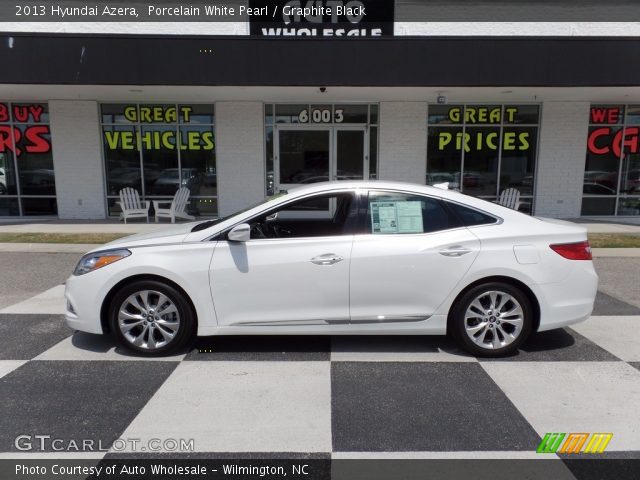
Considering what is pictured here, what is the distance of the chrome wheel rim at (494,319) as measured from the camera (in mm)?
4309

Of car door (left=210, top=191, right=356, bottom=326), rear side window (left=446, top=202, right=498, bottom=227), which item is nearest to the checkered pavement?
car door (left=210, top=191, right=356, bottom=326)

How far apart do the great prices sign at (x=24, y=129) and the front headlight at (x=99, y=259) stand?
35.6 feet

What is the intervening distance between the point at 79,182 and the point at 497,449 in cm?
1341

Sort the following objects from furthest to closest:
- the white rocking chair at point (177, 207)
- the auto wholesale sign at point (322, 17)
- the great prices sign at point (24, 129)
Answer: the great prices sign at point (24, 129)
the white rocking chair at point (177, 207)
the auto wholesale sign at point (322, 17)

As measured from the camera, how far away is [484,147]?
13.6m

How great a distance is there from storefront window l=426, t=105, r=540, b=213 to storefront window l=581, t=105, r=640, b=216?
1.66m

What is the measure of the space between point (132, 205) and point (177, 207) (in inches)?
54.4

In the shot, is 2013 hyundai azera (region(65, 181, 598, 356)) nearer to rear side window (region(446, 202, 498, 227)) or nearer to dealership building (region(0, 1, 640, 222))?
rear side window (region(446, 202, 498, 227))

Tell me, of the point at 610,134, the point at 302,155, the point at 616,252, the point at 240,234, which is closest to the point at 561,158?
the point at 610,134

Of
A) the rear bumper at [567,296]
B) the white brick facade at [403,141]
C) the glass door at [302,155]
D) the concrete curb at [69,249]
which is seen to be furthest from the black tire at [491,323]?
the glass door at [302,155]

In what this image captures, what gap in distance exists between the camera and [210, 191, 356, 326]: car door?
4.21 metres

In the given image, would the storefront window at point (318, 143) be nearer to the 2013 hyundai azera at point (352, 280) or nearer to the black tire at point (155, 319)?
the 2013 hyundai azera at point (352, 280)

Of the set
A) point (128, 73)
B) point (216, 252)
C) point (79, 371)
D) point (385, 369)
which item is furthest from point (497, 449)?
point (128, 73)
